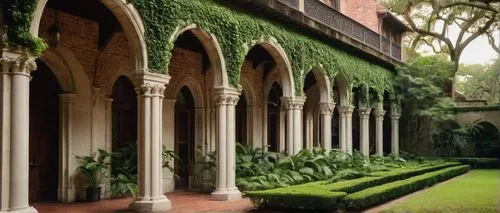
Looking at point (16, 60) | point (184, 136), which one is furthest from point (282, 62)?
point (16, 60)

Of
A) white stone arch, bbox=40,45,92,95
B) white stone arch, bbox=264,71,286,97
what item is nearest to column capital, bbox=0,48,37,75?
white stone arch, bbox=40,45,92,95

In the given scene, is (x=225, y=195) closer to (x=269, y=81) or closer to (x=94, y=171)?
(x=94, y=171)

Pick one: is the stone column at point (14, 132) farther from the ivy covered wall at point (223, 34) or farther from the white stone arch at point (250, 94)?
the white stone arch at point (250, 94)

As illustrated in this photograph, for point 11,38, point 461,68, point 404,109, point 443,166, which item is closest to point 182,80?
point 11,38

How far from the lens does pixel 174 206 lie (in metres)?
11.9

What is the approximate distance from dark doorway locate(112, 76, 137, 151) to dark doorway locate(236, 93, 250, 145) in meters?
5.57

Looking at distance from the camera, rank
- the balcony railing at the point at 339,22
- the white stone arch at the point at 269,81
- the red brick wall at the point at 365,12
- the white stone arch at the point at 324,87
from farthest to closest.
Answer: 1. the red brick wall at the point at 365,12
2. the white stone arch at the point at 269,81
3. the white stone arch at the point at 324,87
4. the balcony railing at the point at 339,22

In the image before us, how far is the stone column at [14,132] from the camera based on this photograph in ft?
25.3

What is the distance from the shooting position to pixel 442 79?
28469 mm

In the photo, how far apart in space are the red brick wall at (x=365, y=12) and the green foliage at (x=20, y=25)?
2188cm

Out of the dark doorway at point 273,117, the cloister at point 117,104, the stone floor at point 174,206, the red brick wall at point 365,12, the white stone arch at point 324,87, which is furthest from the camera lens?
the red brick wall at point 365,12

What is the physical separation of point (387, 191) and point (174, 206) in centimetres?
552

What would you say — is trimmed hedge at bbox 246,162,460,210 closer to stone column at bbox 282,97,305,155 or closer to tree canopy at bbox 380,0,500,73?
stone column at bbox 282,97,305,155

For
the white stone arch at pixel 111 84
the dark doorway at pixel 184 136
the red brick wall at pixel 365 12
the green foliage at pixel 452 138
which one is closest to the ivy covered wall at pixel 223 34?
the white stone arch at pixel 111 84
